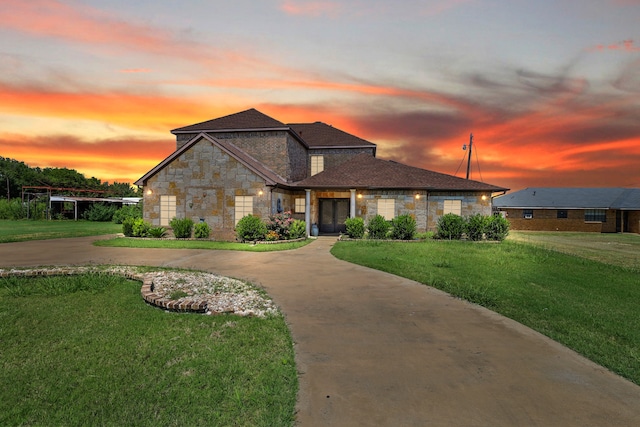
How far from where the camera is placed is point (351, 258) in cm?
1355

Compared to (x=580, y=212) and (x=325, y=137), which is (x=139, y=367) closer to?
(x=325, y=137)

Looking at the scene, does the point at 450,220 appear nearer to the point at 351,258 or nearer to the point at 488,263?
the point at 488,263

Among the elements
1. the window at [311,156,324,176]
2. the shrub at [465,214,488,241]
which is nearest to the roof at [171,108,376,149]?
the window at [311,156,324,176]

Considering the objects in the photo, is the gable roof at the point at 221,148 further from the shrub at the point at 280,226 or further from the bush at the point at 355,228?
the bush at the point at 355,228

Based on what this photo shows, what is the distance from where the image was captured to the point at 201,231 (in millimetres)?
20188

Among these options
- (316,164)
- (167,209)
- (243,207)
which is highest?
(316,164)

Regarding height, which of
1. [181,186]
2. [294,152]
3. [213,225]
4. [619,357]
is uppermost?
[294,152]

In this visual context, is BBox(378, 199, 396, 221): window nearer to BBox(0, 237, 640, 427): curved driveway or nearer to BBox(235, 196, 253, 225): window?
BBox(235, 196, 253, 225): window

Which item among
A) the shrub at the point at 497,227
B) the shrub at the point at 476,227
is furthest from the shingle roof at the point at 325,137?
the shrub at the point at 497,227

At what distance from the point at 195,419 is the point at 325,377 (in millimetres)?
1536

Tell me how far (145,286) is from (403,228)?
15147mm

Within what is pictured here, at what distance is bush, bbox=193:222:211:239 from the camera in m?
20.2

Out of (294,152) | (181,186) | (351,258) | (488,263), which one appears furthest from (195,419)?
(294,152)

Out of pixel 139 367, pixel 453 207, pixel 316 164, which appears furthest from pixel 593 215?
pixel 139 367
